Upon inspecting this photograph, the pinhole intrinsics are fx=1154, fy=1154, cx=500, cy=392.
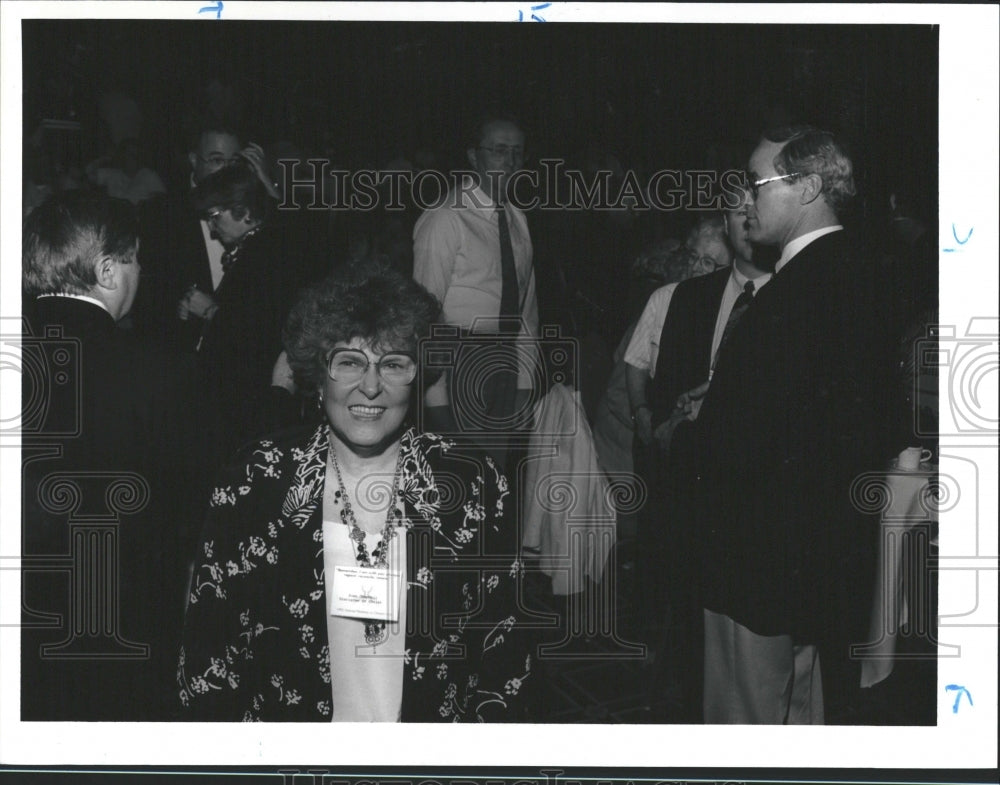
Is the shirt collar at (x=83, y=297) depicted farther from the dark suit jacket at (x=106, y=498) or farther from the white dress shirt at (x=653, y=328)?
the white dress shirt at (x=653, y=328)

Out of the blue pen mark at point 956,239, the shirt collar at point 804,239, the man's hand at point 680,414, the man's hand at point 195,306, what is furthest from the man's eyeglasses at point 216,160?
the blue pen mark at point 956,239

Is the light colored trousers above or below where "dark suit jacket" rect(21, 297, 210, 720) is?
below

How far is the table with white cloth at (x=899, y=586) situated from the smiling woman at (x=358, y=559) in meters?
0.96

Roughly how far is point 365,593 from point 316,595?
0.42 feet

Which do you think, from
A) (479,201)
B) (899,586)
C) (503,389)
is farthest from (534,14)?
(899,586)

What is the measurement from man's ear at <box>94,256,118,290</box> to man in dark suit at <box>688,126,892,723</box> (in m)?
1.59

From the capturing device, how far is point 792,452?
3092 millimetres

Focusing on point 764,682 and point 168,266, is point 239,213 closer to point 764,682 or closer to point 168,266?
point 168,266

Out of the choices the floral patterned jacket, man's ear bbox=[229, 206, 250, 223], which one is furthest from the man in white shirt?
man's ear bbox=[229, 206, 250, 223]

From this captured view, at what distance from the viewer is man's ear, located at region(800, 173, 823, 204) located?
3.08m

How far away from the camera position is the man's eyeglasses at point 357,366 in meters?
2.86

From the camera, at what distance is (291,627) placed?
2.84 m

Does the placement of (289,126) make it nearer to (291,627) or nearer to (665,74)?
(665,74)

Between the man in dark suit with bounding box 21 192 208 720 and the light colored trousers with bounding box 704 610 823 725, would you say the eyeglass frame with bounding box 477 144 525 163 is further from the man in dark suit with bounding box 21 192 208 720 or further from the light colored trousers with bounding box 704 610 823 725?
the light colored trousers with bounding box 704 610 823 725
